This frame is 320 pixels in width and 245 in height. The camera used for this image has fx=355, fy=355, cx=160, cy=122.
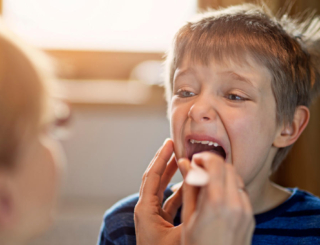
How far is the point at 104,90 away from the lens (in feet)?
7.18

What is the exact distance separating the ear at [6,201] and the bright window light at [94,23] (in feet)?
6.30

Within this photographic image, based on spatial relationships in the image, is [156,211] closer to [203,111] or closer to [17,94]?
[203,111]

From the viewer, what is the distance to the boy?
0.84 m

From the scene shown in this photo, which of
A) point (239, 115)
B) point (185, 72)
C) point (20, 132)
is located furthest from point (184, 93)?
point (20, 132)

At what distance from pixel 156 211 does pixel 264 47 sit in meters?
0.49

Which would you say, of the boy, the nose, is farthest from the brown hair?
the nose

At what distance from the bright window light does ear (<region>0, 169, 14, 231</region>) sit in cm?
192

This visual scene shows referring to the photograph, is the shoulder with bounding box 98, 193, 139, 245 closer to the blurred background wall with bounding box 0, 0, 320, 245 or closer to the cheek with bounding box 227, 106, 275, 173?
the cheek with bounding box 227, 106, 275, 173

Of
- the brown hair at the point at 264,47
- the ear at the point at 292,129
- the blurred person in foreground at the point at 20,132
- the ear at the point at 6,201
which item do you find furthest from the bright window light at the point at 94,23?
the ear at the point at 6,201

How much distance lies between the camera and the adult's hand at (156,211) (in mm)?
756

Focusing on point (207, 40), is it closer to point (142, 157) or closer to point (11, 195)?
point (11, 195)

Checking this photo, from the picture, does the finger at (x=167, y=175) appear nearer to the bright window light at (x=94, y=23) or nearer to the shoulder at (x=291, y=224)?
the shoulder at (x=291, y=224)

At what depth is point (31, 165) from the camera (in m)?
0.57

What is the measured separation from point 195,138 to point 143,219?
224mm
